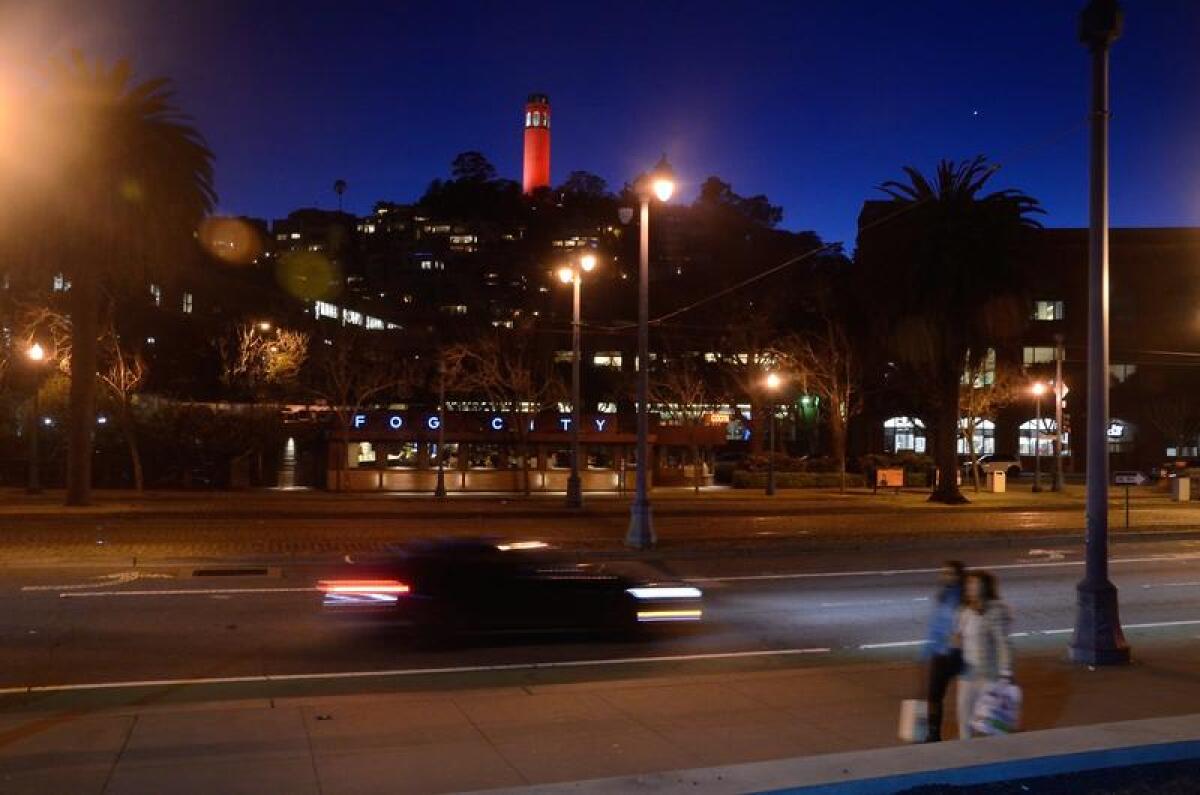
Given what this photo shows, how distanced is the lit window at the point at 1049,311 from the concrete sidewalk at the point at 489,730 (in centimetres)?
7398

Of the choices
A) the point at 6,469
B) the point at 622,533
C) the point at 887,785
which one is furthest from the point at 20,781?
the point at 6,469

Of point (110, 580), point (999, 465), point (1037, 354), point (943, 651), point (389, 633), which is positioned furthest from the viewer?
point (1037, 354)

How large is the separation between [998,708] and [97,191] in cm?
3101

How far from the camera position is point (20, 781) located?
23.4 ft

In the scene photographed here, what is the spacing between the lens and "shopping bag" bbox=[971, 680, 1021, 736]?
757 cm

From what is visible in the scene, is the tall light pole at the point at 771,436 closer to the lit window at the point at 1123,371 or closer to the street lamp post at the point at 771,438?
the street lamp post at the point at 771,438

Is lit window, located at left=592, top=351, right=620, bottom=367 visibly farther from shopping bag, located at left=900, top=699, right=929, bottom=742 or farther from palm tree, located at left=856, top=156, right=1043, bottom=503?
shopping bag, located at left=900, top=699, right=929, bottom=742

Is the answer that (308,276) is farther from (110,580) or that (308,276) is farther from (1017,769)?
(1017,769)

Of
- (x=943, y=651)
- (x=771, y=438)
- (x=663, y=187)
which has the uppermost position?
(x=663, y=187)

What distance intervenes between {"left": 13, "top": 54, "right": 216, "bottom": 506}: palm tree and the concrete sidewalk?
83.4ft

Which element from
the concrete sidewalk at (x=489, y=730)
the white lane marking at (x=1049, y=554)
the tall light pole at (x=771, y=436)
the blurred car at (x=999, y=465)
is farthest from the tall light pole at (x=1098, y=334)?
the blurred car at (x=999, y=465)

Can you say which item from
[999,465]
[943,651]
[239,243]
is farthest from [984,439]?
[239,243]

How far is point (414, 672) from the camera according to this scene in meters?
11.8

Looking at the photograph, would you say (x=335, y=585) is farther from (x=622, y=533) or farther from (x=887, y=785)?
(x=622, y=533)
